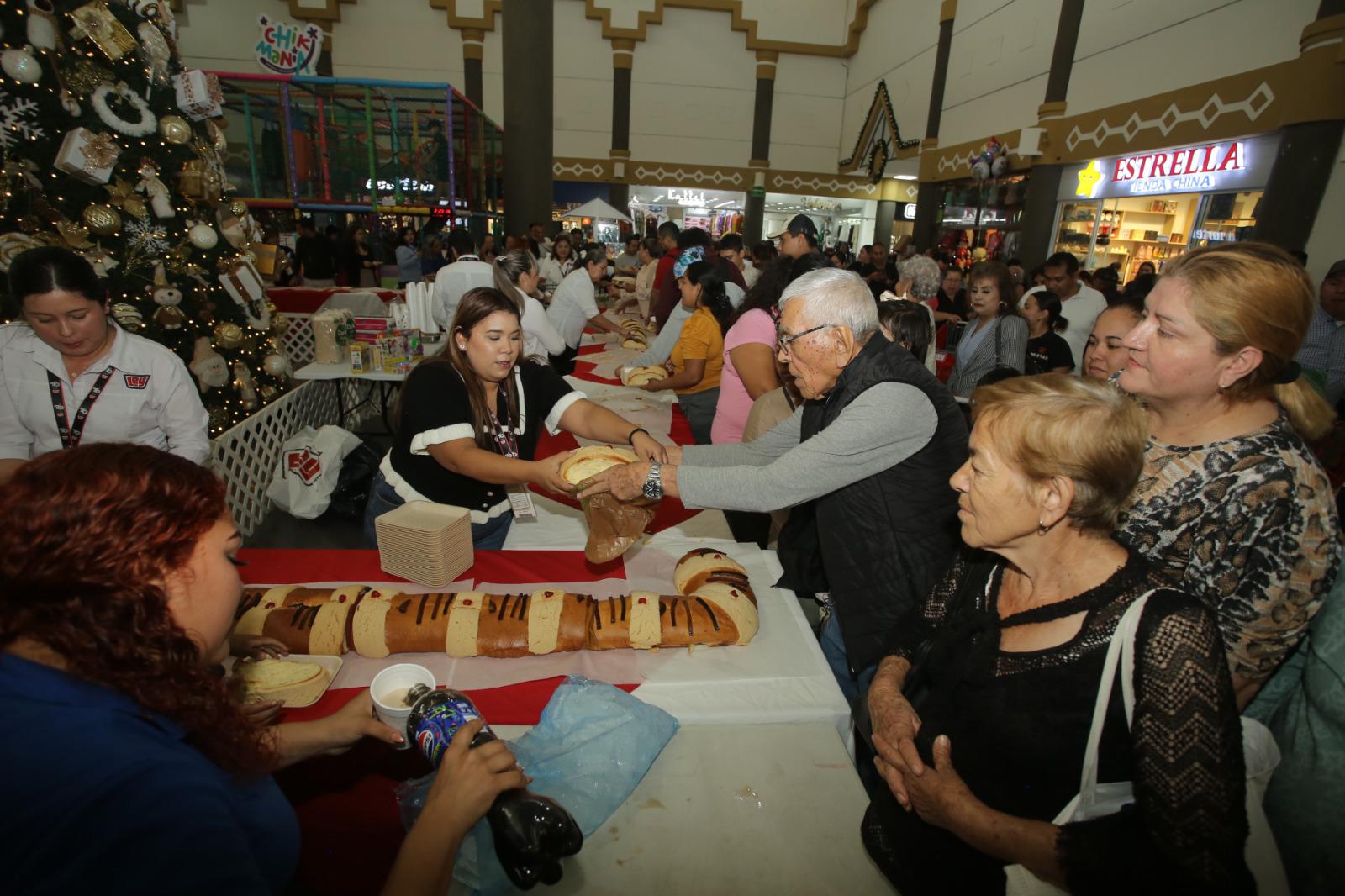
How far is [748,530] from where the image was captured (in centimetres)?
357

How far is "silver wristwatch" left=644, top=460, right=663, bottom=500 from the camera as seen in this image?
83.0 inches

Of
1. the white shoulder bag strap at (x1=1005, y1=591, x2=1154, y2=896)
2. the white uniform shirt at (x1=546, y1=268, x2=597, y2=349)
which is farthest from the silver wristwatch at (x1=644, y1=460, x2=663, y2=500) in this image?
the white uniform shirt at (x1=546, y1=268, x2=597, y2=349)

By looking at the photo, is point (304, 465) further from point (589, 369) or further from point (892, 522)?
point (892, 522)

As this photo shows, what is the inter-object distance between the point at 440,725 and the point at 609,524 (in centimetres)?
101

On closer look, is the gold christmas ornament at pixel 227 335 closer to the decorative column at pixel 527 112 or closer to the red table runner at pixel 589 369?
the red table runner at pixel 589 369

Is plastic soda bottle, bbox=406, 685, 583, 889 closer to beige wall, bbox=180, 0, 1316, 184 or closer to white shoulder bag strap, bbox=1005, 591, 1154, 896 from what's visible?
white shoulder bag strap, bbox=1005, 591, 1154, 896

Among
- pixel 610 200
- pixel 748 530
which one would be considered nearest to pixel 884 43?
pixel 610 200

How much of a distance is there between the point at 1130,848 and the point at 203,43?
2425 centimetres

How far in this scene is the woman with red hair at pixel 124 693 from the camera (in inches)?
24.1

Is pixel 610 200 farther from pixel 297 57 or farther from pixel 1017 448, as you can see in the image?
pixel 1017 448

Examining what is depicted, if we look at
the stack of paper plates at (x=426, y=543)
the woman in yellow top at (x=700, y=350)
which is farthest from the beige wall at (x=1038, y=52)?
the stack of paper plates at (x=426, y=543)

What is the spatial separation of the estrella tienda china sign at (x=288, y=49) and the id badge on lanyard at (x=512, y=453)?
13558 millimetres

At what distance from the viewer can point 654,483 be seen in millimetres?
2113

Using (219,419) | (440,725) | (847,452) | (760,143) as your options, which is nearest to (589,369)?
(219,419)
